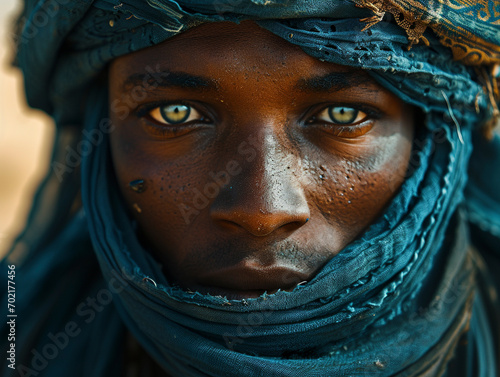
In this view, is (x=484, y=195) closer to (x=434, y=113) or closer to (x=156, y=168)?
(x=434, y=113)

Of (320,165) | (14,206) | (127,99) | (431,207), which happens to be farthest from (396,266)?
(14,206)

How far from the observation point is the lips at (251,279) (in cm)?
149

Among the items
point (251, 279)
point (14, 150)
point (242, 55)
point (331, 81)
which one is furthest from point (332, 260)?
point (14, 150)

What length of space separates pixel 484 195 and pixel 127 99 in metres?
1.40

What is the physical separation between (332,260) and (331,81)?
1.60 ft

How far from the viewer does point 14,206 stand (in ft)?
22.1

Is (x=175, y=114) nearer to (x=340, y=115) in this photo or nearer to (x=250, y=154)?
(x=250, y=154)

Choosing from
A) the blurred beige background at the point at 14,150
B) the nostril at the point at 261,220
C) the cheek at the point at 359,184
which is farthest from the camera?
the blurred beige background at the point at 14,150

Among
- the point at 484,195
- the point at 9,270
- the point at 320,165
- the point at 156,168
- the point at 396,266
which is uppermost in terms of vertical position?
the point at 484,195

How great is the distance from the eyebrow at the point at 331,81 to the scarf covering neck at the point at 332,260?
0.16 ft

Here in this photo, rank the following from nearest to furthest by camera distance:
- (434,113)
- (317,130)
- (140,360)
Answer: (317,130), (434,113), (140,360)

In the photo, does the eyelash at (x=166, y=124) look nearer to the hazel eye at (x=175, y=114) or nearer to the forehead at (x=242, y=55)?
the hazel eye at (x=175, y=114)

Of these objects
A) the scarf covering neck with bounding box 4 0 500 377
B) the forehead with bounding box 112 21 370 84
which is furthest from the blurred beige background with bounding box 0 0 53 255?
the forehead with bounding box 112 21 370 84

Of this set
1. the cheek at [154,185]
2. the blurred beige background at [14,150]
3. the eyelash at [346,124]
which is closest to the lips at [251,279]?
the cheek at [154,185]
